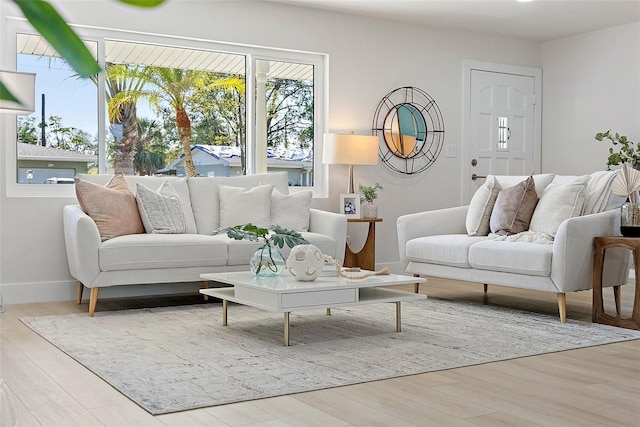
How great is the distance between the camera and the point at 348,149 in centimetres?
584

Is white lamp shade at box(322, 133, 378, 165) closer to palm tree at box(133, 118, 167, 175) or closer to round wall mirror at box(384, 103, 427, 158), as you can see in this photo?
round wall mirror at box(384, 103, 427, 158)

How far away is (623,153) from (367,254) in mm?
2656

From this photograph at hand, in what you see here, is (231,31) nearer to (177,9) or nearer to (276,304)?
(177,9)

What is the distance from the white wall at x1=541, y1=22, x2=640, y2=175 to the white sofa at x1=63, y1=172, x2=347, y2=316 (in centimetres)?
320

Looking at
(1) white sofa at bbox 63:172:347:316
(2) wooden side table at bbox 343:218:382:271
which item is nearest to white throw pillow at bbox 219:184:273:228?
(1) white sofa at bbox 63:172:347:316

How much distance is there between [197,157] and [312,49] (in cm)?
142

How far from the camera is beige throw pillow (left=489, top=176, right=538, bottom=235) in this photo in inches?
182

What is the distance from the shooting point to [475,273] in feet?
14.9

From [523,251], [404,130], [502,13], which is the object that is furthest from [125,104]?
[502,13]

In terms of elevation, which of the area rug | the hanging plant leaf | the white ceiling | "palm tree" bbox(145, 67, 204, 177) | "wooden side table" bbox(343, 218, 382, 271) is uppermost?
the white ceiling

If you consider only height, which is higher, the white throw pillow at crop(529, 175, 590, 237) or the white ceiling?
the white ceiling

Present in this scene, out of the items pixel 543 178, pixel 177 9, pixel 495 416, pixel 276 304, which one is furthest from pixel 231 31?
pixel 495 416

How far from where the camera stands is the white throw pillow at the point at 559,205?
433 cm

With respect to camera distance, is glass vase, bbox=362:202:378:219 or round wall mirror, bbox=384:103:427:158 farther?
round wall mirror, bbox=384:103:427:158
